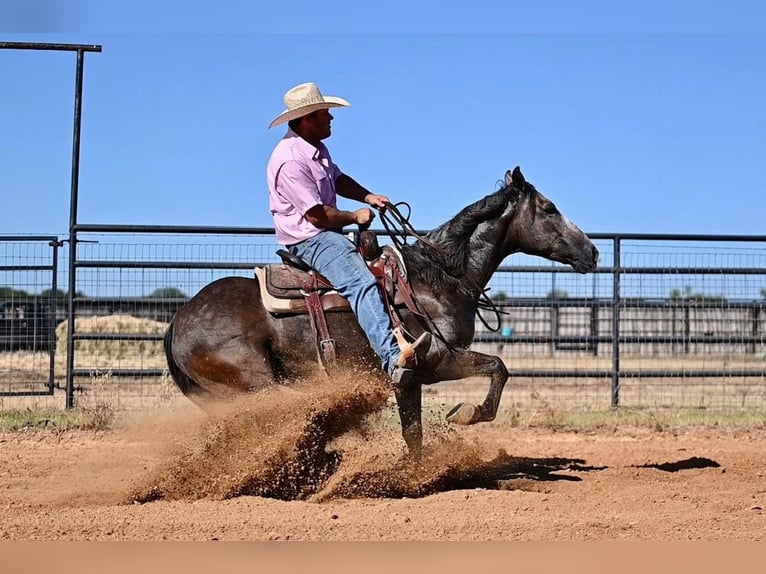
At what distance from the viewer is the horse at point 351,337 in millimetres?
6523

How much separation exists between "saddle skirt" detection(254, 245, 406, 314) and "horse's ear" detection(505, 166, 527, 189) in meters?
1.26

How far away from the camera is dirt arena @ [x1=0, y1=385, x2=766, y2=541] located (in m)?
5.06

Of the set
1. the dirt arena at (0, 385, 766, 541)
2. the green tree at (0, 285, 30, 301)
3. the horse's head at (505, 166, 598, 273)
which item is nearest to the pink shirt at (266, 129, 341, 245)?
the dirt arena at (0, 385, 766, 541)

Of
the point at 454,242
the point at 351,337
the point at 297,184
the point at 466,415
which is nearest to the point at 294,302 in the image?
the point at 351,337

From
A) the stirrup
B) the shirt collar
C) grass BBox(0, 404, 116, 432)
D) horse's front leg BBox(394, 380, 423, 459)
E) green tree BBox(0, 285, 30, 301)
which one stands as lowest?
grass BBox(0, 404, 116, 432)

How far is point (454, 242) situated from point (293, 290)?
1231mm

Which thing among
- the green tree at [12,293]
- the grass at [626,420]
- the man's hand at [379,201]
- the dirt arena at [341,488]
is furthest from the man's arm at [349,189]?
the green tree at [12,293]

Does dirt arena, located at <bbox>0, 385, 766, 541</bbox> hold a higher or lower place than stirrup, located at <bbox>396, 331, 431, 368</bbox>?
lower

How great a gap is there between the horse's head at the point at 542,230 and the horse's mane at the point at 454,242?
9 cm

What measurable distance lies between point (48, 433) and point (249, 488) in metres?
4.02

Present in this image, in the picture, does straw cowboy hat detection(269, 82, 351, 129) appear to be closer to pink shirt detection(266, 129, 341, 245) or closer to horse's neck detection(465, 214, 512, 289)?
pink shirt detection(266, 129, 341, 245)

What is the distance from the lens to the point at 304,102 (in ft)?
21.4

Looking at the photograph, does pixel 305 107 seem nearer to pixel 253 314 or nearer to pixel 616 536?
pixel 253 314

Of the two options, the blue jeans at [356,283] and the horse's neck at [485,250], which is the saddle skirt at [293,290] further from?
the horse's neck at [485,250]
